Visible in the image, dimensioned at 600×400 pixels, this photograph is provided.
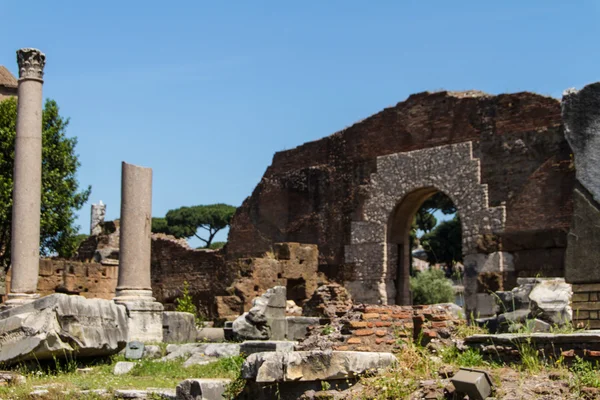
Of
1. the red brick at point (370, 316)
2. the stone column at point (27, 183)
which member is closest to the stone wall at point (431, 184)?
the stone column at point (27, 183)

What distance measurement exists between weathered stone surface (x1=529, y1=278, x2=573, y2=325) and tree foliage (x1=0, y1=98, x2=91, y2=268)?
49.9 ft

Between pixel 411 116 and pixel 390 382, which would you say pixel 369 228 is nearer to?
pixel 411 116

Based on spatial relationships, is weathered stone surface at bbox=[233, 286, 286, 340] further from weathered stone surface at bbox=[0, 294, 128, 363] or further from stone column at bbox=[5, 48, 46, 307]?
weathered stone surface at bbox=[0, 294, 128, 363]

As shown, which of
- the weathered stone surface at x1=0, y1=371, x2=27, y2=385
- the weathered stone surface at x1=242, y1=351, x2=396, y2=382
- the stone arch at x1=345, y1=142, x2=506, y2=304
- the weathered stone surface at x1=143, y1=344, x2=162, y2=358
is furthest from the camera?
the stone arch at x1=345, y1=142, x2=506, y2=304

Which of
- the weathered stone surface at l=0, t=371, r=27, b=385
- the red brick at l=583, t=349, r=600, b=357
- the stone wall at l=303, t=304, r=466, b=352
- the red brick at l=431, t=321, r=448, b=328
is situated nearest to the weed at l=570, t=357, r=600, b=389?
the red brick at l=583, t=349, r=600, b=357

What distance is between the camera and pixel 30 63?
1362 centimetres

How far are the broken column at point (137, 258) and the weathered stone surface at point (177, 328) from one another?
0.42 m

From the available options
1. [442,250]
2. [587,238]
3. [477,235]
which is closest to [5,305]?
[587,238]

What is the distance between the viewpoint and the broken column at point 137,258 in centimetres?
1300

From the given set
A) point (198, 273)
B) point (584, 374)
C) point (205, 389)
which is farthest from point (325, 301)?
point (584, 374)

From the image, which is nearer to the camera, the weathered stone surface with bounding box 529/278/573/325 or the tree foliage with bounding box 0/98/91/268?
the weathered stone surface with bounding box 529/278/573/325

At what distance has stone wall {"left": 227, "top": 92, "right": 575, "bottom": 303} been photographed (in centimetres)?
1862

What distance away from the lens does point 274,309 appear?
1481cm

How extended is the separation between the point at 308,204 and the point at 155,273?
211 inches
